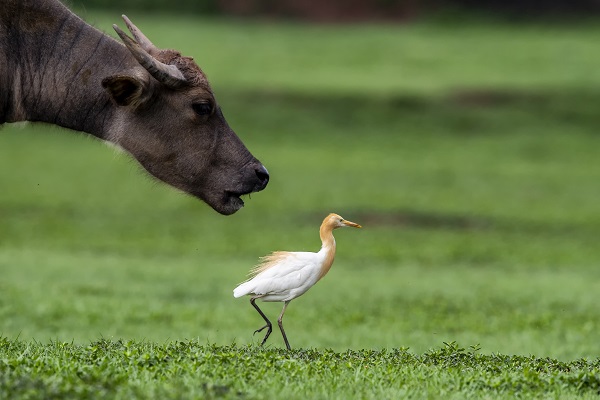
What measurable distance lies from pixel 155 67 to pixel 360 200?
66.0 feet

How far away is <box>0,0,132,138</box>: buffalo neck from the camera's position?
372 inches

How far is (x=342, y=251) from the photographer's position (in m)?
23.8

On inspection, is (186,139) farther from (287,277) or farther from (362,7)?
(362,7)

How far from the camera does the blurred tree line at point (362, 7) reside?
57438 millimetres

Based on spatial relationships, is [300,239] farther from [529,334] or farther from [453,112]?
[453,112]

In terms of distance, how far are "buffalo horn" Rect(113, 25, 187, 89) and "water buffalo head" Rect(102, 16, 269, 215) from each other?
3 centimetres

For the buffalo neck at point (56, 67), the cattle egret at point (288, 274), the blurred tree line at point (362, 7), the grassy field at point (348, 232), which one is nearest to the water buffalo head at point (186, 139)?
the buffalo neck at point (56, 67)

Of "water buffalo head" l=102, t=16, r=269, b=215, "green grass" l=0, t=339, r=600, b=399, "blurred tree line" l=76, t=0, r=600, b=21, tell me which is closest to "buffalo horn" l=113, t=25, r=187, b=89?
"water buffalo head" l=102, t=16, r=269, b=215

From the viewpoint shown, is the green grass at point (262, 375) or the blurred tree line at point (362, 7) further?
the blurred tree line at point (362, 7)

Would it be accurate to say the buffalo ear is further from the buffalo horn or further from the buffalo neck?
the buffalo neck

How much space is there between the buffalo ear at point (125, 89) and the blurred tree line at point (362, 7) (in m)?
48.8

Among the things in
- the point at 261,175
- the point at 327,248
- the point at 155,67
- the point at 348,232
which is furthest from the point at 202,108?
the point at 348,232

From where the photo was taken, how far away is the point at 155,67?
8.93 m

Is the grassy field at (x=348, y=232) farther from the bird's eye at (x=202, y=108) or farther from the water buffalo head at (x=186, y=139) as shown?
the bird's eye at (x=202, y=108)
